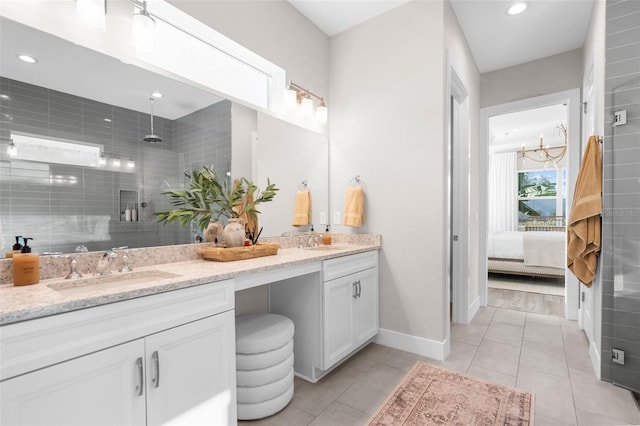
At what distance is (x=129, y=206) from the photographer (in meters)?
1.68

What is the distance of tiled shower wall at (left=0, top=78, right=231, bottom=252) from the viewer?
4.37ft

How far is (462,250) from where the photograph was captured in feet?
10.8

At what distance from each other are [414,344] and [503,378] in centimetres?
64

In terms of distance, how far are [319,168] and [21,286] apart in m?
2.24

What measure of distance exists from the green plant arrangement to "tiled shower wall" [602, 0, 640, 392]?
7.61 ft

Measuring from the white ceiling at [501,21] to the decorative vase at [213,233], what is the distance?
199 centimetres

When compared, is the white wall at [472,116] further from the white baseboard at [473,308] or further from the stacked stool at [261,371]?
the stacked stool at [261,371]

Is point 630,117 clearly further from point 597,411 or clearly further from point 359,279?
point 359,279

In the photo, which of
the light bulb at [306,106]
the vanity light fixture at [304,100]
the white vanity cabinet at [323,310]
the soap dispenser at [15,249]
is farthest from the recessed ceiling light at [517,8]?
the soap dispenser at [15,249]

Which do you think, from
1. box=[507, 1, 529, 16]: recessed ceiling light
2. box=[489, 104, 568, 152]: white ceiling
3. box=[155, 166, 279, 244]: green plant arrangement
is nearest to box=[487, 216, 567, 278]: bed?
box=[489, 104, 568, 152]: white ceiling

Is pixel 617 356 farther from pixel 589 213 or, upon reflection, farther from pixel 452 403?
pixel 452 403

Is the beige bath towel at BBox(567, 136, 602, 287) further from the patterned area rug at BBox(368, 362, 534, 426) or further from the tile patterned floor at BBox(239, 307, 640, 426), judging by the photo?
the patterned area rug at BBox(368, 362, 534, 426)

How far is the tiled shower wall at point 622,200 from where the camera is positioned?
2014mm

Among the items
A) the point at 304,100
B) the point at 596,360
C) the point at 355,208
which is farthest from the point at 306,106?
the point at 596,360
